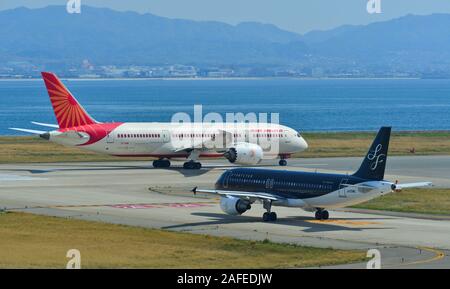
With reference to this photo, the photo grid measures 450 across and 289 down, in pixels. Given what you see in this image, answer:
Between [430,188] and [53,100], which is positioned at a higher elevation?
[53,100]

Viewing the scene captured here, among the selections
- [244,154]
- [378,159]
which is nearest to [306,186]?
[378,159]

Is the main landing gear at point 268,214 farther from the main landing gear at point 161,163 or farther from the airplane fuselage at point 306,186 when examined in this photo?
the main landing gear at point 161,163

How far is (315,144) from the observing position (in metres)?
147

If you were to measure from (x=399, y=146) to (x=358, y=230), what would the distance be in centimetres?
7639

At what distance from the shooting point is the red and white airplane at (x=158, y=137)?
107562mm

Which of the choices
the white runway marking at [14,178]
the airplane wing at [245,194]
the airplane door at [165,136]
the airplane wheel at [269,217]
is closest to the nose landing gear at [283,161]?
the airplane door at [165,136]

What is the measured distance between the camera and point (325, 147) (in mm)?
141125

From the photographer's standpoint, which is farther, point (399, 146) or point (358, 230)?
point (399, 146)

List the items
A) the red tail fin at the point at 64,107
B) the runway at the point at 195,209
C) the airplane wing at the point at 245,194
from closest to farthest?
the runway at the point at 195,209 < the airplane wing at the point at 245,194 < the red tail fin at the point at 64,107

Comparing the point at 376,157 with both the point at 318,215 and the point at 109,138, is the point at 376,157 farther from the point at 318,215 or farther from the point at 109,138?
the point at 109,138

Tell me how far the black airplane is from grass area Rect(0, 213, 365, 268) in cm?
854

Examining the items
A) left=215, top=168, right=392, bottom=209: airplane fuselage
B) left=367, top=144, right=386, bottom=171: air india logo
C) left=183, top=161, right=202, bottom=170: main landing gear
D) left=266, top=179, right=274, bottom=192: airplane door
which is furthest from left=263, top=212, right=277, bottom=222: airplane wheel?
left=183, top=161, right=202, bottom=170: main landing gear
